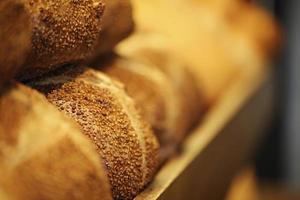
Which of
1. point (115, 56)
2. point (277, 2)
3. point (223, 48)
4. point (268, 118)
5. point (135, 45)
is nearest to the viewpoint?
point (115, 56)

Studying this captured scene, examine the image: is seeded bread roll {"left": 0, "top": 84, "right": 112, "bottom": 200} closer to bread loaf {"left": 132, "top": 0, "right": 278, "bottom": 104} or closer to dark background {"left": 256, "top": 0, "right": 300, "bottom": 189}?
bread loaf {"left": 132, "top": 0, "right": 278, "bottom": 104}

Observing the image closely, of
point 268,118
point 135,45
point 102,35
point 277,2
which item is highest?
point 102,35

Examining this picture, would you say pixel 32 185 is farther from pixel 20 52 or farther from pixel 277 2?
pixel 277 2

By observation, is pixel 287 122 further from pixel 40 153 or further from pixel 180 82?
pixel 40 153

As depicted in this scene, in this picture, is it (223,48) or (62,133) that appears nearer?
(62,133)

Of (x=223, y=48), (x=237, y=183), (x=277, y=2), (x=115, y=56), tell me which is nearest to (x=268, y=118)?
(x=237, y=183)

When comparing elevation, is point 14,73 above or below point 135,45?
above
